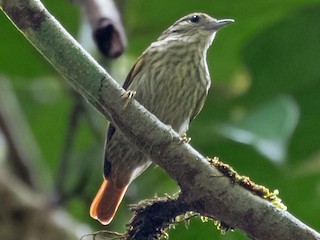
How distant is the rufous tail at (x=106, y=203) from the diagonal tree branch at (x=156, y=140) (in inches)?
46.4

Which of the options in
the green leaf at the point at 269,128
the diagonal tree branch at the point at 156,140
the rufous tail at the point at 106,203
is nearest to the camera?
the diagonal tree branch at the point at 156,140

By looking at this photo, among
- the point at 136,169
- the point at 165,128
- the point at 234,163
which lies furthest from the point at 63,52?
the point at 234,163

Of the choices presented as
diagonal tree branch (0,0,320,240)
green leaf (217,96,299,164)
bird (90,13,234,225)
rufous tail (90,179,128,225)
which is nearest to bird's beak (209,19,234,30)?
bird (90,13,234,225)

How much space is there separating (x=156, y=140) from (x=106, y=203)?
1.25 meters

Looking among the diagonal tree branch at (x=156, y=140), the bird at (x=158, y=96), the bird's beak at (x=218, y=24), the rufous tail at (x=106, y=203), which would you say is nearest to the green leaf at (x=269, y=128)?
the bird at (x=158, y=96)

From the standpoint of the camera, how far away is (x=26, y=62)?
4.21 metres

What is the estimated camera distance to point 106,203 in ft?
11.4

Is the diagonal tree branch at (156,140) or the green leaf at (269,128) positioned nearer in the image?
the diagonal tree branch at (156,140)

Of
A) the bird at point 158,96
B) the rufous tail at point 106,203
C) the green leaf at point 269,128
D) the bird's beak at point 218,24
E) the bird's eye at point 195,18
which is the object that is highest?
the bird's eye at point 195,18

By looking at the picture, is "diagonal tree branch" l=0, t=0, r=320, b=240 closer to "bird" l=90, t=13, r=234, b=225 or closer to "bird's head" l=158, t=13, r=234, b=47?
"bird" l=90, t=13, r=234, b=225

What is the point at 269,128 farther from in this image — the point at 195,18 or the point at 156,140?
the point at 156,140

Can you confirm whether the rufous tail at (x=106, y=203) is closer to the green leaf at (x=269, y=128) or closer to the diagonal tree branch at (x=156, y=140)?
the green leaf at (x=269, y=128)

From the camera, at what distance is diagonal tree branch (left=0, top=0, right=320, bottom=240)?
2.22 meters

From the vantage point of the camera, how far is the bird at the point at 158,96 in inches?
140
